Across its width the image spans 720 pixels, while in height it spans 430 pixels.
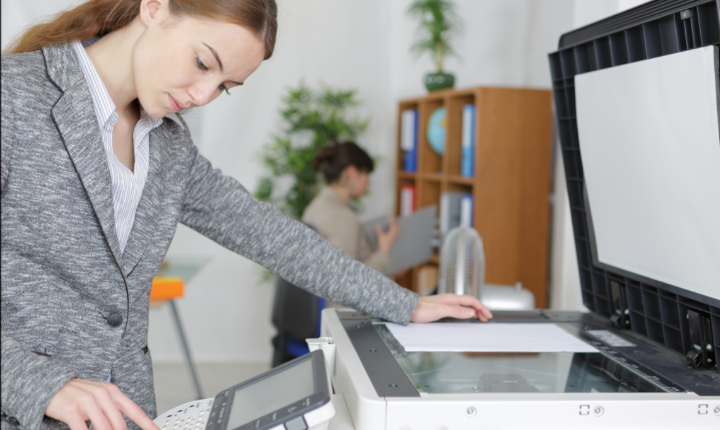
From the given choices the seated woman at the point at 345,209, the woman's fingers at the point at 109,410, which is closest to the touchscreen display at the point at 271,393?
the woman's fingers at the point at 109,410

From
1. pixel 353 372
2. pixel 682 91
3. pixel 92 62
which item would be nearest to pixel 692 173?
pixel 682 91

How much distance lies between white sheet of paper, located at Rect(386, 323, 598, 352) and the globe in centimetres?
182

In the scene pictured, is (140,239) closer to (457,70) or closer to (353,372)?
(353,372)

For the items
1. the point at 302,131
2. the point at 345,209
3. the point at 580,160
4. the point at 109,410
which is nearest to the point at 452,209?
the point at 345,209

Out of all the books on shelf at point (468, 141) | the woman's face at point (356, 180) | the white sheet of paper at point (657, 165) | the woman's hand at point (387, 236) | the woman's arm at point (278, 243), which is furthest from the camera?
the woman's face at point (356, 180)

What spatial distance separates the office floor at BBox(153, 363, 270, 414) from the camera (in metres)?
3.01

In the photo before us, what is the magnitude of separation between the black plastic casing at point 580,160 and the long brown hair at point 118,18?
520 millimetres

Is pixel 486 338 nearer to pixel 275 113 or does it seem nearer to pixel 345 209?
pixel 345 209

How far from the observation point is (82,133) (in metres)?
0.76

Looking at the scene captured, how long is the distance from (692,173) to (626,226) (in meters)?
0.21

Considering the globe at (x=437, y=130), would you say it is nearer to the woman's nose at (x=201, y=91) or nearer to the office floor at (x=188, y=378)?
the office floor at (x=188, y=378)

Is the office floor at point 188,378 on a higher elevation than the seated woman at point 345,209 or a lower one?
lower

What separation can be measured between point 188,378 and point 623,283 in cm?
275

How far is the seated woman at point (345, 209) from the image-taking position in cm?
262
